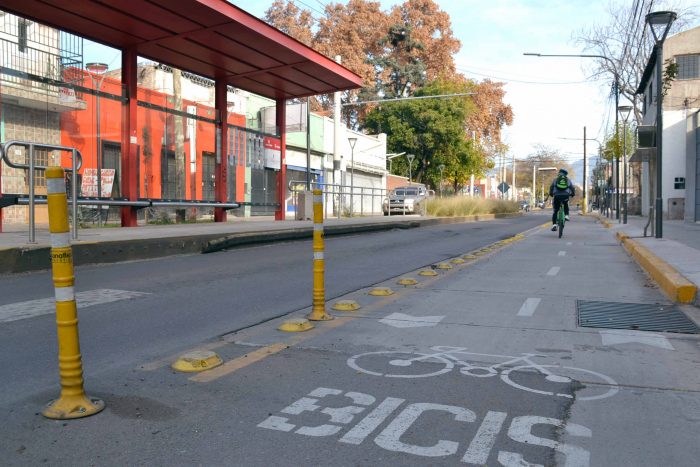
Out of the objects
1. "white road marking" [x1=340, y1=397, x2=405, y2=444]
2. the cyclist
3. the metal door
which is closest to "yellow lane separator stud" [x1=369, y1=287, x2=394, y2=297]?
"white road marking" [x1=340, y1=397, x2=405, y2=444]

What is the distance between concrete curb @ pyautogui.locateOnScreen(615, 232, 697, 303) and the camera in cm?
702

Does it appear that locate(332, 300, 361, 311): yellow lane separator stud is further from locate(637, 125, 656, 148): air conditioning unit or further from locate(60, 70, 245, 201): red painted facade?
locate(637, 125, 656, 148): air conditioning unit

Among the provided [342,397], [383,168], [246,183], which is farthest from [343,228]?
[383,168]

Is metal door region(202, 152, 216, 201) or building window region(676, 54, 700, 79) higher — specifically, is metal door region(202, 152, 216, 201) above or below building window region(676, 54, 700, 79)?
below

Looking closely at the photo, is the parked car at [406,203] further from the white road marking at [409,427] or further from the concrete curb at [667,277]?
the white road marking at [409,427]

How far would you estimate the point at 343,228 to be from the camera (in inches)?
718

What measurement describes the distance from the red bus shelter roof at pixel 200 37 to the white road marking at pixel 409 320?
9.45 m

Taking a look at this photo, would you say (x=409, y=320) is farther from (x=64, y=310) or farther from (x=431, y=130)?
(x=431, y=130)

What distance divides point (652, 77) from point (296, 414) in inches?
1395

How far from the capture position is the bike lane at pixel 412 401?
114 inches

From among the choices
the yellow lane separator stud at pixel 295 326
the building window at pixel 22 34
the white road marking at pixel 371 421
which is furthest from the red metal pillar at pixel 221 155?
the white road marking at pixel 371 421

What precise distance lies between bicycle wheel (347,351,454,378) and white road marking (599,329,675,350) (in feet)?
5.41

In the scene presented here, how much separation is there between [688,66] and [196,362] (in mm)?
36434

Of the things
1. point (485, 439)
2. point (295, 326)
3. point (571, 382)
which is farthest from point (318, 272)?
point (485, 439)
